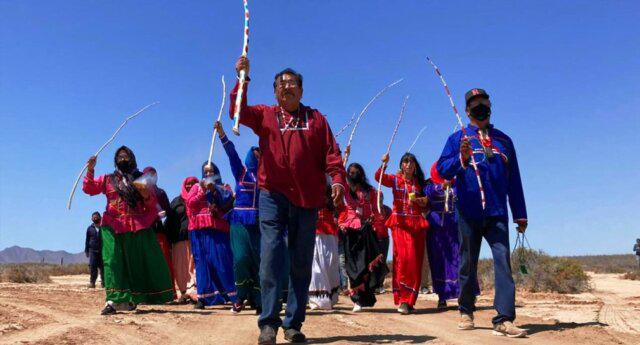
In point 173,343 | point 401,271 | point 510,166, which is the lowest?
point 173,343

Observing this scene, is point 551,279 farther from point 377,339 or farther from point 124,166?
point 377,339

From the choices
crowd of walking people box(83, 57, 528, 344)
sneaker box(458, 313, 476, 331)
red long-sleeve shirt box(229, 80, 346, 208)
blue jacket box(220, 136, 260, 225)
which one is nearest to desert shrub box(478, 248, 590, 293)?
crowd of walking people box(83, 57, 528, 344)

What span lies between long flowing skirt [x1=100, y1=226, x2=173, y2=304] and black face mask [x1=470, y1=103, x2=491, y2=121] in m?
4.65

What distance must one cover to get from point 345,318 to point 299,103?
3.06m

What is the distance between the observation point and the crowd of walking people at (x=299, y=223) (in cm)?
507

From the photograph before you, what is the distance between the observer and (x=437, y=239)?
9.15m

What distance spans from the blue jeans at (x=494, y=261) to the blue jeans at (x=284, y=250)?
1.70m

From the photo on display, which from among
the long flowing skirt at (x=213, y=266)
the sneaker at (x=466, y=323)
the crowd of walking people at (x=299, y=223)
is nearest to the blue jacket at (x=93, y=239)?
the crowd of walking people at (x=299, y=223)

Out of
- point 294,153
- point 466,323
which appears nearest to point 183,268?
point 466,323

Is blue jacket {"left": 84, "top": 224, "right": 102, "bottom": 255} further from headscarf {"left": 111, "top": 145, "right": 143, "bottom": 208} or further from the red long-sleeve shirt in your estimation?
the red long-sleeve shirt

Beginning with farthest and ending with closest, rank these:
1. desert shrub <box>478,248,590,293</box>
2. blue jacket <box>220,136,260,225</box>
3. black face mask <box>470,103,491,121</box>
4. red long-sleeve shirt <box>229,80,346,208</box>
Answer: desert shrub <box>478,248,590,293</box> → blue jacket <box>220,136,260,225</box> → black face mask <box>470,103,491,121</box> → red long-sleeve shirt <box>229,80,346,208</box>

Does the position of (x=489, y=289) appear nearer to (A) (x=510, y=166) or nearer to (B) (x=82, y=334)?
(A) (x=510, y=166)

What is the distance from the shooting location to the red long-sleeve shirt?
502 cm

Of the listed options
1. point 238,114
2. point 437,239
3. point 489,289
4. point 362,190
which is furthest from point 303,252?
point 489,289
